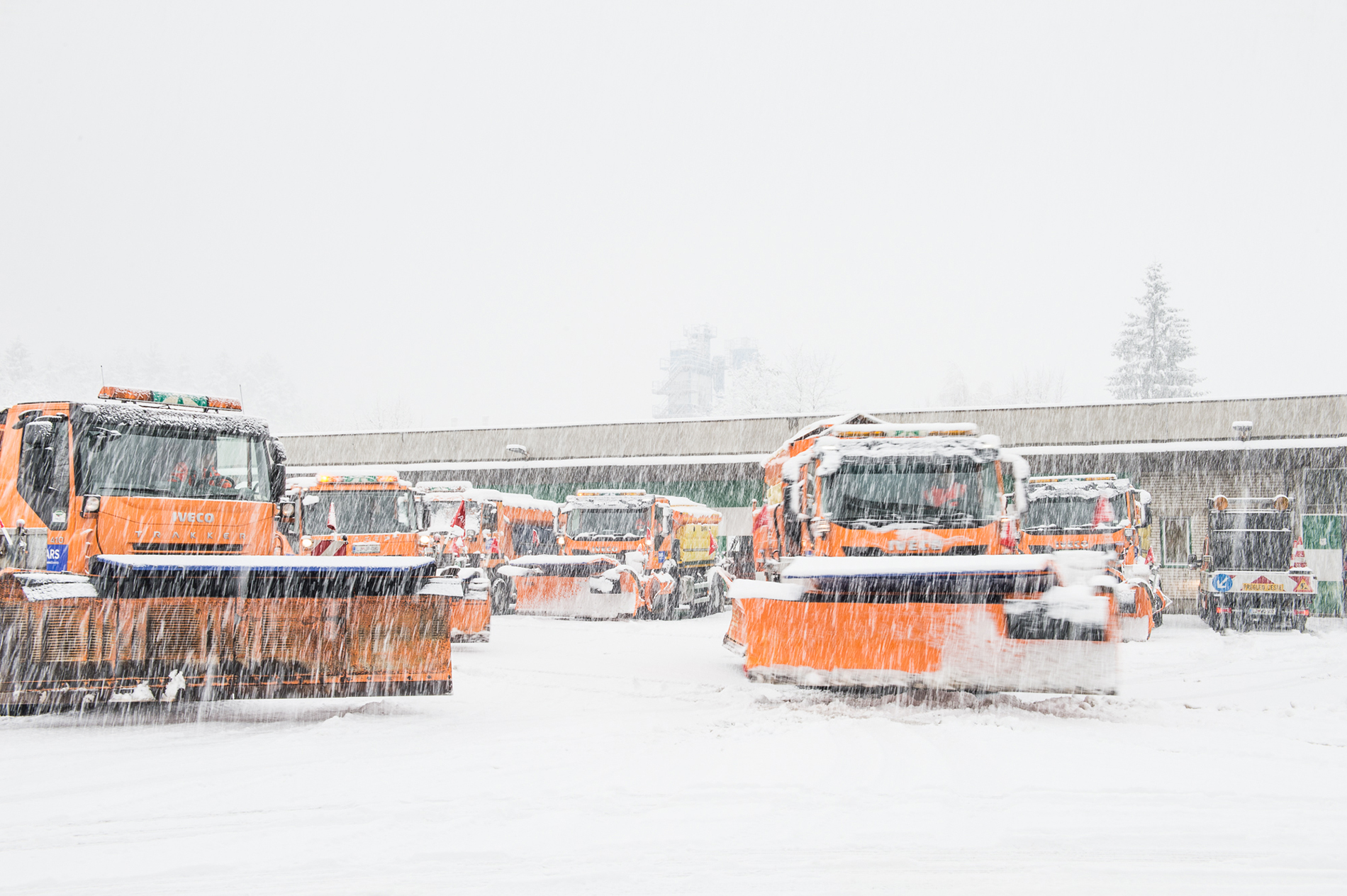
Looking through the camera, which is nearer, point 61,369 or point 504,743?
point 504,743

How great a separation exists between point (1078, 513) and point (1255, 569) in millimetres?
3260

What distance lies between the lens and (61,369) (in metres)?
90.7

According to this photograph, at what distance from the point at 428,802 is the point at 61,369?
102 metres

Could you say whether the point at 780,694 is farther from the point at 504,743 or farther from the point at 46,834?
the point at 46,834

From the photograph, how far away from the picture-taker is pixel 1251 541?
1717 centimetres

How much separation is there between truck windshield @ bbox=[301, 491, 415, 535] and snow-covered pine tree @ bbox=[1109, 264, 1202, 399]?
182ft

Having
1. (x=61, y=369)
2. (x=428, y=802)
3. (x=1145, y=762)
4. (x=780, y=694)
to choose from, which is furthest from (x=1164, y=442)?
(x=61, y=369)

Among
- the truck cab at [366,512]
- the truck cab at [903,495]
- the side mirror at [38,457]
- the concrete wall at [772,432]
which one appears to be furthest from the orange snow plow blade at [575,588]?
the concrete wall at [772,432]

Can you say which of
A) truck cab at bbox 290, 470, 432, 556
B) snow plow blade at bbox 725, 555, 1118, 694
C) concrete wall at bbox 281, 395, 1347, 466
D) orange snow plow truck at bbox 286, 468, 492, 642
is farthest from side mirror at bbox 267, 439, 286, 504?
concrete wall at bbox 281, 395, 1347, 466

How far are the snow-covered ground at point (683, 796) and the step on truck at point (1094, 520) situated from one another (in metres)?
7.59

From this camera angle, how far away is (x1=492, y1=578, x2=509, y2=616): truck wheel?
19.9 metres

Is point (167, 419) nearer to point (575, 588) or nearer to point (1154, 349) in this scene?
point (575, 588)

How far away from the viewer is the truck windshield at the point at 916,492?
950 cm

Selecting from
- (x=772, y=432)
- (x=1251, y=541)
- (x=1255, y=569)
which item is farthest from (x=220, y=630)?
(x=772, y=432)
